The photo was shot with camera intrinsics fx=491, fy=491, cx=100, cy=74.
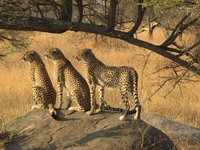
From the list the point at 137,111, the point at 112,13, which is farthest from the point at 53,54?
the point at 137,111

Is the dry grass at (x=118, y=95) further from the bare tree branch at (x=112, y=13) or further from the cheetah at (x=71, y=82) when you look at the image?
the cheetah at (x=71, y=82)

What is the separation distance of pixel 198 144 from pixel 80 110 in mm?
2704

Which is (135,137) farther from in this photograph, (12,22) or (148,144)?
(12,22)

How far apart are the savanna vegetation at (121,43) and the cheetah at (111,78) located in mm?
842

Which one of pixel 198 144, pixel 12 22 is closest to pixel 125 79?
pixel 12 22

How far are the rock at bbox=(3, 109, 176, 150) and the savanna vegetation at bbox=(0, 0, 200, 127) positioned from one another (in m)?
0.93

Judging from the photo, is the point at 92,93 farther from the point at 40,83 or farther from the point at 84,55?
the point at 40,83

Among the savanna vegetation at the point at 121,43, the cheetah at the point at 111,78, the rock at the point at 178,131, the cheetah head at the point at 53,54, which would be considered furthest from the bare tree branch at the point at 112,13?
the rock at the point at 178,131

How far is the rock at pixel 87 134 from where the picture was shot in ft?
21.5

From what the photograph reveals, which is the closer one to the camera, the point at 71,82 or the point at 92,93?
the point at 92,93

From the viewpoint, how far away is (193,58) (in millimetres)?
7520

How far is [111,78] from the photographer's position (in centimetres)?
652

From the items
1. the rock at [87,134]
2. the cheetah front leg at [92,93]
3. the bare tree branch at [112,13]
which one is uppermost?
the bare tree branch at [112,13]

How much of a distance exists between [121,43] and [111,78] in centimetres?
1695
